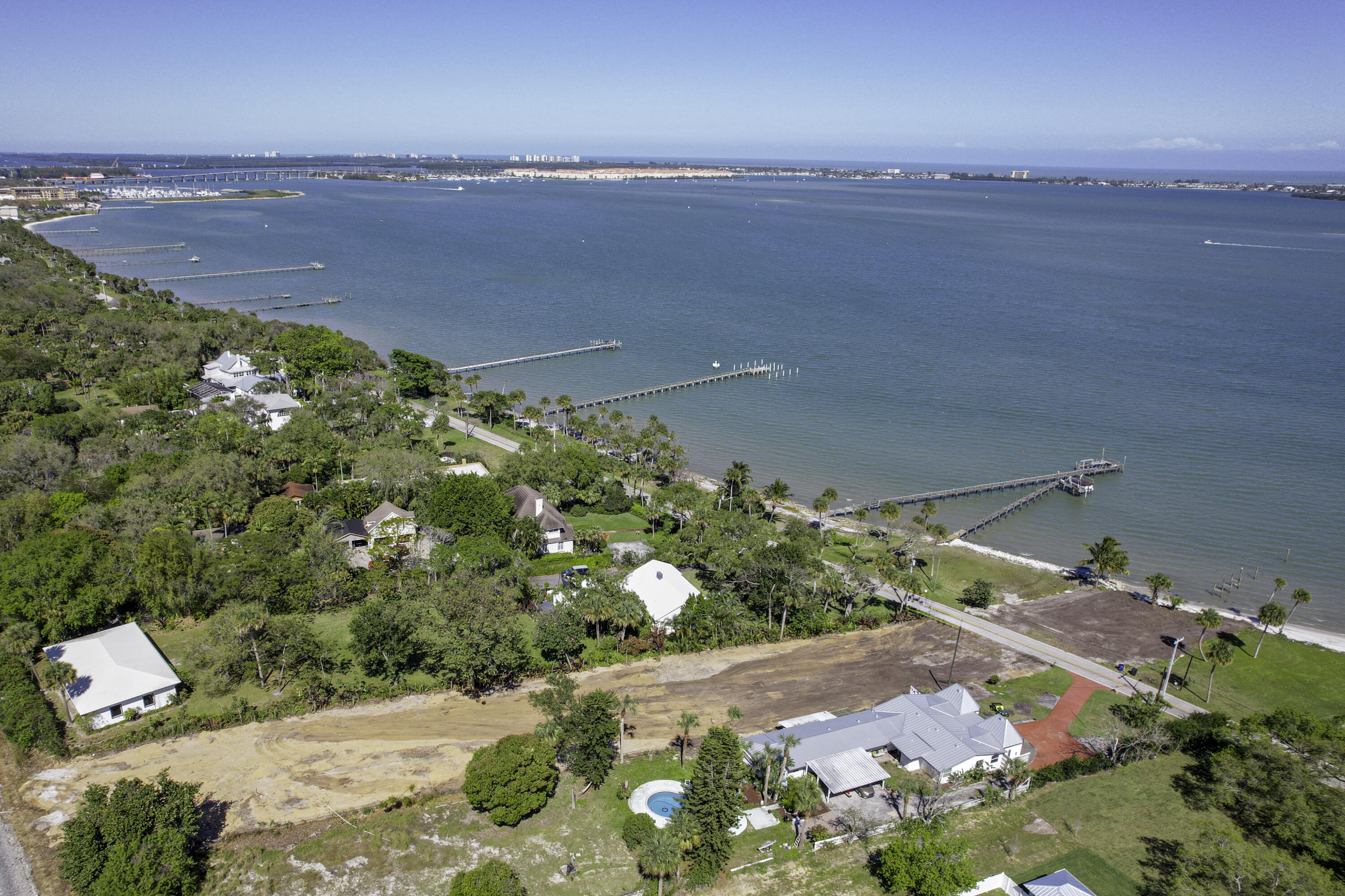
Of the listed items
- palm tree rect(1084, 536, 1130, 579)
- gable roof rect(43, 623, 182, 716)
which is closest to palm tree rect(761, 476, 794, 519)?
palm tree rect(1084, 536, 1130, 579)

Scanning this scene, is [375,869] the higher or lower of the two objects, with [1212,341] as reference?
lower

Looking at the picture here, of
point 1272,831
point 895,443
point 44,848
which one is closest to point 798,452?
point 895,443

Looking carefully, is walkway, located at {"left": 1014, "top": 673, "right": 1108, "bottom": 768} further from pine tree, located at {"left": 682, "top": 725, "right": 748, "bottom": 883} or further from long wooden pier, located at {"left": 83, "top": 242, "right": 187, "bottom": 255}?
long wooden pier, located at {"left": 83, "top": 242, "right": 187, "bottom": 255}

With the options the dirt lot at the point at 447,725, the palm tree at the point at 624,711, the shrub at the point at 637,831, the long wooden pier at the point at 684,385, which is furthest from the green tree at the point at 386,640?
the long wooden pier at the point at 684,385

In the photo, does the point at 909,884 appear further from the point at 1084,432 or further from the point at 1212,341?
the point at 1212,341

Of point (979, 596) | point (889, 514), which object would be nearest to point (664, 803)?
point (979, 596)

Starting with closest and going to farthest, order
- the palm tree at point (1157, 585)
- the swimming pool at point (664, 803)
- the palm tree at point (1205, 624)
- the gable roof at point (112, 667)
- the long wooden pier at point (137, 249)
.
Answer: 1. the swimming pool at point (664, 803)
2. the gable roof at point (112, 667)
3. the palm tree at point (1205, 624)
4. the palm tree at point (1157, 585)
5. the long wooden pier at point (137, 249)

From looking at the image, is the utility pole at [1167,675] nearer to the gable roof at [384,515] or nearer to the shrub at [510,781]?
the shrub at [510,781]
